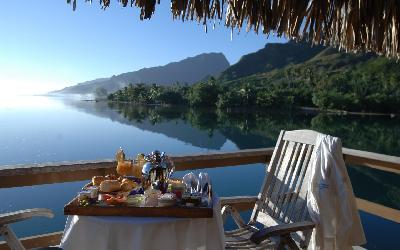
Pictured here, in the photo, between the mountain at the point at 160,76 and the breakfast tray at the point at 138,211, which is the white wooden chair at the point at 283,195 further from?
the mountain at the point at 160,76

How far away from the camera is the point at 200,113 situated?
61.1 m

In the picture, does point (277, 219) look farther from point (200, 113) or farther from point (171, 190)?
point (200, 113)

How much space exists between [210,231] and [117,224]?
42 centimetres

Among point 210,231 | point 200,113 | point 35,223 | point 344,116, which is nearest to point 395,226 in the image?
point 35,223

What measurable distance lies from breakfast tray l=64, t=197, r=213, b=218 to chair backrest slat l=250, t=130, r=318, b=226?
2.79 feet

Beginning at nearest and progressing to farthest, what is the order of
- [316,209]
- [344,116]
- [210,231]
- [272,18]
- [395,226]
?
[210,231]
[316,209]
[272,18]
[395,226]
[344,116]

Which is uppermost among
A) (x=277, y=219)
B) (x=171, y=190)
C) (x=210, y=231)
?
(x=171, y=190)

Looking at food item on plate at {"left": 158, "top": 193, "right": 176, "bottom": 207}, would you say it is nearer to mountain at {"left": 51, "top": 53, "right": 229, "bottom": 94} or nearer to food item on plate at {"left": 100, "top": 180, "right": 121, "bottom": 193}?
food item on plate at {"left": 100, "top": 180, "right": 121, "bottom": 193}

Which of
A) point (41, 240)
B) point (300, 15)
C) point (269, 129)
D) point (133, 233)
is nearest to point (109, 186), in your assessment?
point (133, 233)

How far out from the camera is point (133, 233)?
5.41 ft

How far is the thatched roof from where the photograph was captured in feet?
7.48

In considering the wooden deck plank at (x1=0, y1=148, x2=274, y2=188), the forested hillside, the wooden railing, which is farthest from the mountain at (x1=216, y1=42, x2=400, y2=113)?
the wooden deck plank at (x1=0, y1=148, x2=274, y2=188)

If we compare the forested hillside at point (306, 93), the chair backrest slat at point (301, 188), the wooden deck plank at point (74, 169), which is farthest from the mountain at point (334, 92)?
the chair backrest slat at point (301, 188)

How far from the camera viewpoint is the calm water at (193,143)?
16188 mm
